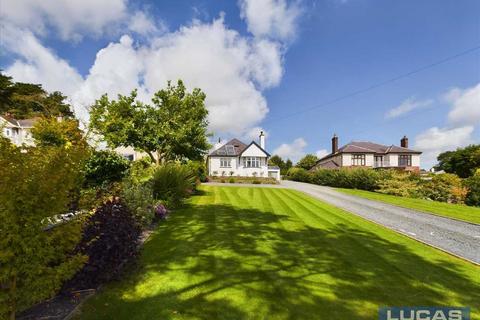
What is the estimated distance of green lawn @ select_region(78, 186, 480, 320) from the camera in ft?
14.0

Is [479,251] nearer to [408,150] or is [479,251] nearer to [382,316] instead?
[382,316]

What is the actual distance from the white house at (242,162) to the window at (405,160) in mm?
27121

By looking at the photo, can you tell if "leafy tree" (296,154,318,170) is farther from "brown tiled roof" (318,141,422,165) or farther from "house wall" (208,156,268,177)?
"house wall" (208,156,268,177)

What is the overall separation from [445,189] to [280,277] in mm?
22209

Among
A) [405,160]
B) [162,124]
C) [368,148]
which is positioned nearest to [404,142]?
[405,160]

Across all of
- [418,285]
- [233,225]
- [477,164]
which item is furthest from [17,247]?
[477,164]

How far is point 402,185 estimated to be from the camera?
79.8 ft

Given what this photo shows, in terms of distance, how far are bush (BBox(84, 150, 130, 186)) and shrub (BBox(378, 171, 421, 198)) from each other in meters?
22.9

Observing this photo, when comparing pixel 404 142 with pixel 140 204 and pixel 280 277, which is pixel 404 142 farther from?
pixel 280 277

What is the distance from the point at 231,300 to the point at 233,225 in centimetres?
553

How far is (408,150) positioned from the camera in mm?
52812

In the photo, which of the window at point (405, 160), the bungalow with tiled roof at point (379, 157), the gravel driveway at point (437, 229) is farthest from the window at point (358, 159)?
the gravel driveway at point (437, 229)

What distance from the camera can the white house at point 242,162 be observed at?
45.5 m

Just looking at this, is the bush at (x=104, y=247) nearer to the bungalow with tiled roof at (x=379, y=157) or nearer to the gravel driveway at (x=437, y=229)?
the gravel driveway at (x=437, y=229)
